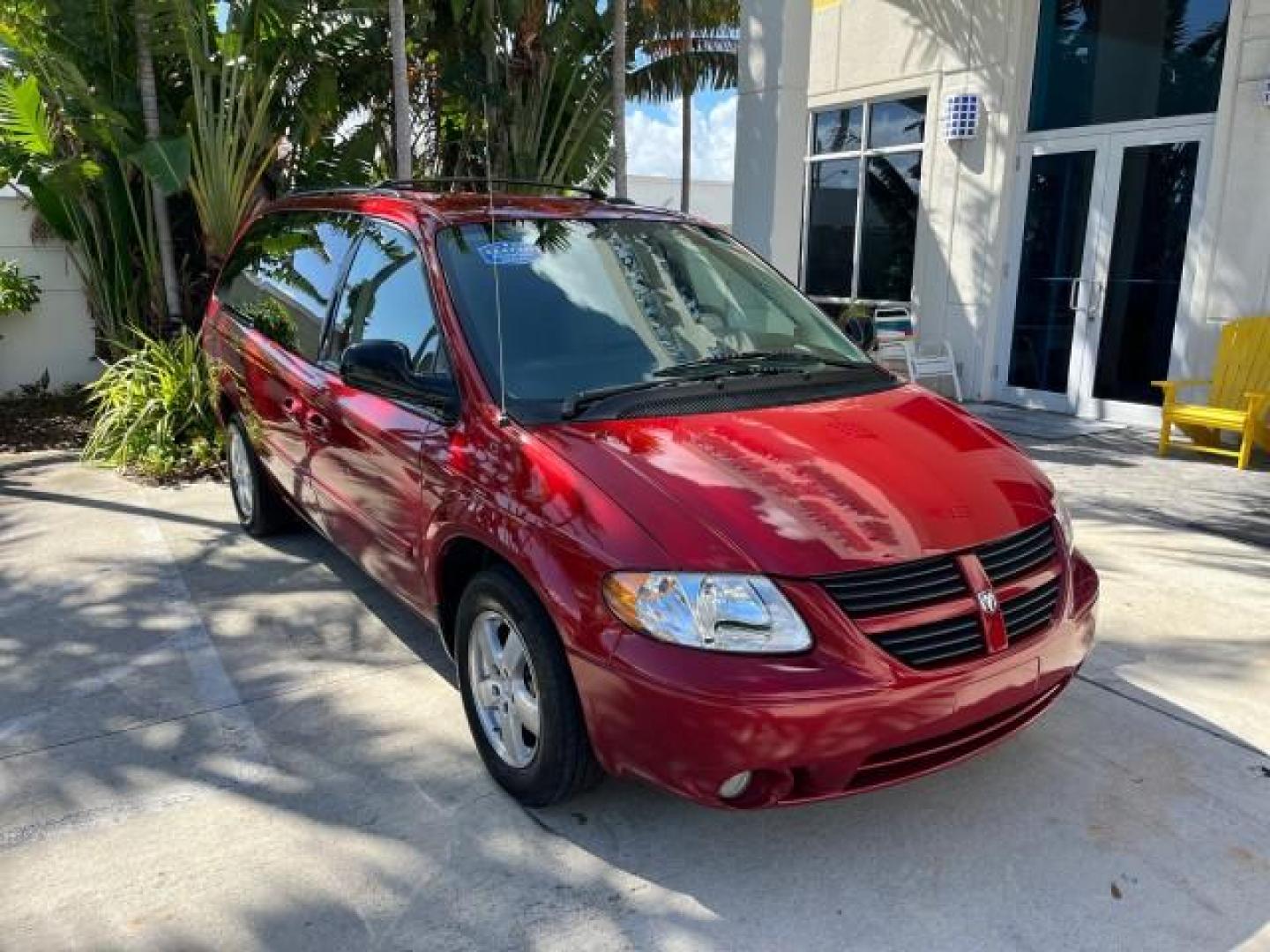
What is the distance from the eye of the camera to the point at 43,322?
990 centimetres

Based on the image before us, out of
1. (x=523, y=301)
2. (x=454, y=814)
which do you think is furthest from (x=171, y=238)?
(x=454, y=814)

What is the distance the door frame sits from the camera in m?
8.12

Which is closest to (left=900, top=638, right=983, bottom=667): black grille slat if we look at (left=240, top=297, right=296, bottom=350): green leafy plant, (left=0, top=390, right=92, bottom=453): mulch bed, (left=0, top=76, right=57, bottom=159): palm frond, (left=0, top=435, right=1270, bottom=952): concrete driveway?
(left=0, top=435, right=1270, bottom=952): concrete driveway

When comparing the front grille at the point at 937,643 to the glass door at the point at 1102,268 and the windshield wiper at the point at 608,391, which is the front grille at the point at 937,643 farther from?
the glass door at the point at 1102,268

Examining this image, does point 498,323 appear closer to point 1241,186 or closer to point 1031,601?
point 1031,601

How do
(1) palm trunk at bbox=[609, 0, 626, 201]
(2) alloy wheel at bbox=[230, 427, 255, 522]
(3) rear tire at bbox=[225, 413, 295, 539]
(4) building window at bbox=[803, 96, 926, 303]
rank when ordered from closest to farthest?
(3) rear tire at bbox=[225, 413, 295, 539] < (2) alloy wheel at bbox=[230, 427, 255, 522] < (1) palm trunk at bbox=[609, 0, 626, 201] < (4) building window at bbox=[803, 96, 926, 303]

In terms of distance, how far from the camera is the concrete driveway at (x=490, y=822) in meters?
2.57

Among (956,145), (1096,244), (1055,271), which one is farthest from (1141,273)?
(956,145)

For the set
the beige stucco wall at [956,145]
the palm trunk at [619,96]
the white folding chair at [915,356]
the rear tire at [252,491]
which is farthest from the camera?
the white folding chair at [915,356]

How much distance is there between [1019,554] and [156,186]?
23.4 ft

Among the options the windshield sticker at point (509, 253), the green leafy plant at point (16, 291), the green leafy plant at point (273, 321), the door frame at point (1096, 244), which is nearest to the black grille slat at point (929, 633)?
the windshield sticker at point (509, 253)

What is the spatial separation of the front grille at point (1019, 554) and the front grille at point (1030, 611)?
69mm

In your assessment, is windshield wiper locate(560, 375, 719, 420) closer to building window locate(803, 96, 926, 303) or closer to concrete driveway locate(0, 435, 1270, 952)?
concrete driveway locate(0, 435, 1270, 952)

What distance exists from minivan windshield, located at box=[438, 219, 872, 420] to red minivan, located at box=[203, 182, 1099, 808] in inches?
0.5
